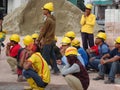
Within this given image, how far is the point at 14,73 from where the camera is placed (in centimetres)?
1129

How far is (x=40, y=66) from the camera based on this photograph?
8.66m

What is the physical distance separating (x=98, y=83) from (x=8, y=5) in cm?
4734

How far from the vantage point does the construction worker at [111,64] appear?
991cm

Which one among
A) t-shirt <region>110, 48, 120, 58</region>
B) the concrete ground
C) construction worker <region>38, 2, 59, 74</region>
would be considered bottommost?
the concrete ground

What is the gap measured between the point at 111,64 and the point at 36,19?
14.4 m

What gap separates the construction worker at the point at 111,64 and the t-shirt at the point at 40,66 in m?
1.85

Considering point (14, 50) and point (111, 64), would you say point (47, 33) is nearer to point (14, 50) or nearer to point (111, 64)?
point (14, 50)

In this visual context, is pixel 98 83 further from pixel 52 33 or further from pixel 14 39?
pixel 14 39

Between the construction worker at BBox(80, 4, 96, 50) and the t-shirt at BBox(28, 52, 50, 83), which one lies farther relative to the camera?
the construction worker at BBox(80, 4, 96, 50)

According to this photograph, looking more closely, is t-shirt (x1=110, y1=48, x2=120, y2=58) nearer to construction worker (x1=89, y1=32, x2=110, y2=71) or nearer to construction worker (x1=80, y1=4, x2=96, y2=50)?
construction worker (x1=89, y1=32, x2=110, y2=71)

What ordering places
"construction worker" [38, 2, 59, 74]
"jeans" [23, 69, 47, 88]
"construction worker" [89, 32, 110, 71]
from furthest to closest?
"construction worker" [89, 32, 110, 71], "construction worker" [38, 2, 59, 74], "jeans" [23, 69, 47, 88]

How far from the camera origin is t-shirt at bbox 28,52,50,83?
28.1 feet

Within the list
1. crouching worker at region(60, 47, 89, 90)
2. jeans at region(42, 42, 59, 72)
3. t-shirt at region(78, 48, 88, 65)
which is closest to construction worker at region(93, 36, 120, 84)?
t-shirt at region(78, 48, 88, 65)

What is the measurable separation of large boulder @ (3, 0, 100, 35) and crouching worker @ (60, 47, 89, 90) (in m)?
15.2
